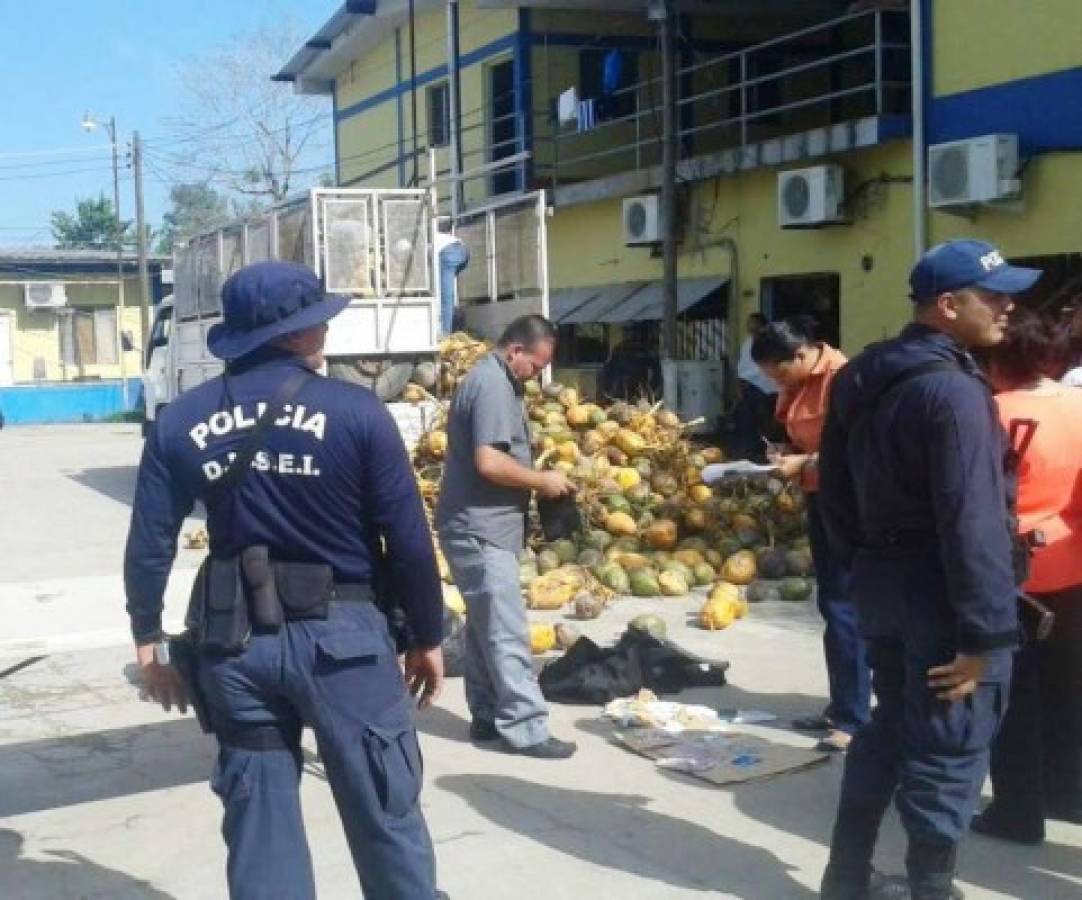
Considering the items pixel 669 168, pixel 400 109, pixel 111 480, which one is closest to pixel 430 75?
pixel 400 109

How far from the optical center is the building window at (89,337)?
150 feet

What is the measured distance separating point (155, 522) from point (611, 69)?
17852 millimetres

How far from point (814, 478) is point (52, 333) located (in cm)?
4312

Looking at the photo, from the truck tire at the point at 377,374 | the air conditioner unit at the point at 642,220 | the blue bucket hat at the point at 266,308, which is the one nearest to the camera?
the blue bucket hat at the point at 266,308

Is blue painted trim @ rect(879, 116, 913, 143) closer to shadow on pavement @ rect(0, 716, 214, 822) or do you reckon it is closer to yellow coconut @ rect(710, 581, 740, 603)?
yellow coconut @ rect(710, 581, 740, 603)

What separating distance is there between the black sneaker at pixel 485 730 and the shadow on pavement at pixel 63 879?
73.5 inches

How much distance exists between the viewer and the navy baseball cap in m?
3.99

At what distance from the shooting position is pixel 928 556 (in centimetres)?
392

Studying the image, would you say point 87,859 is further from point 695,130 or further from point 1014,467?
point 695,130

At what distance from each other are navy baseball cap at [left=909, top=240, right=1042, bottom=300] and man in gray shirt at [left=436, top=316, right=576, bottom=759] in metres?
2.28

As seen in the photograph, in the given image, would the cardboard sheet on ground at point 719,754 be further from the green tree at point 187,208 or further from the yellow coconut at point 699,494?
the green tree at point 187,208

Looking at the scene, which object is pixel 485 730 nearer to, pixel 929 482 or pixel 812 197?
pixel 929 482

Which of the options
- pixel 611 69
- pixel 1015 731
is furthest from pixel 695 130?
pixel 1015 731

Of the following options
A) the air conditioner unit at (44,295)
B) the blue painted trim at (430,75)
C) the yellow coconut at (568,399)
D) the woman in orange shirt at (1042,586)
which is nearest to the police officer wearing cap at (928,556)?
the woman in orange shirt at (1042,586)
